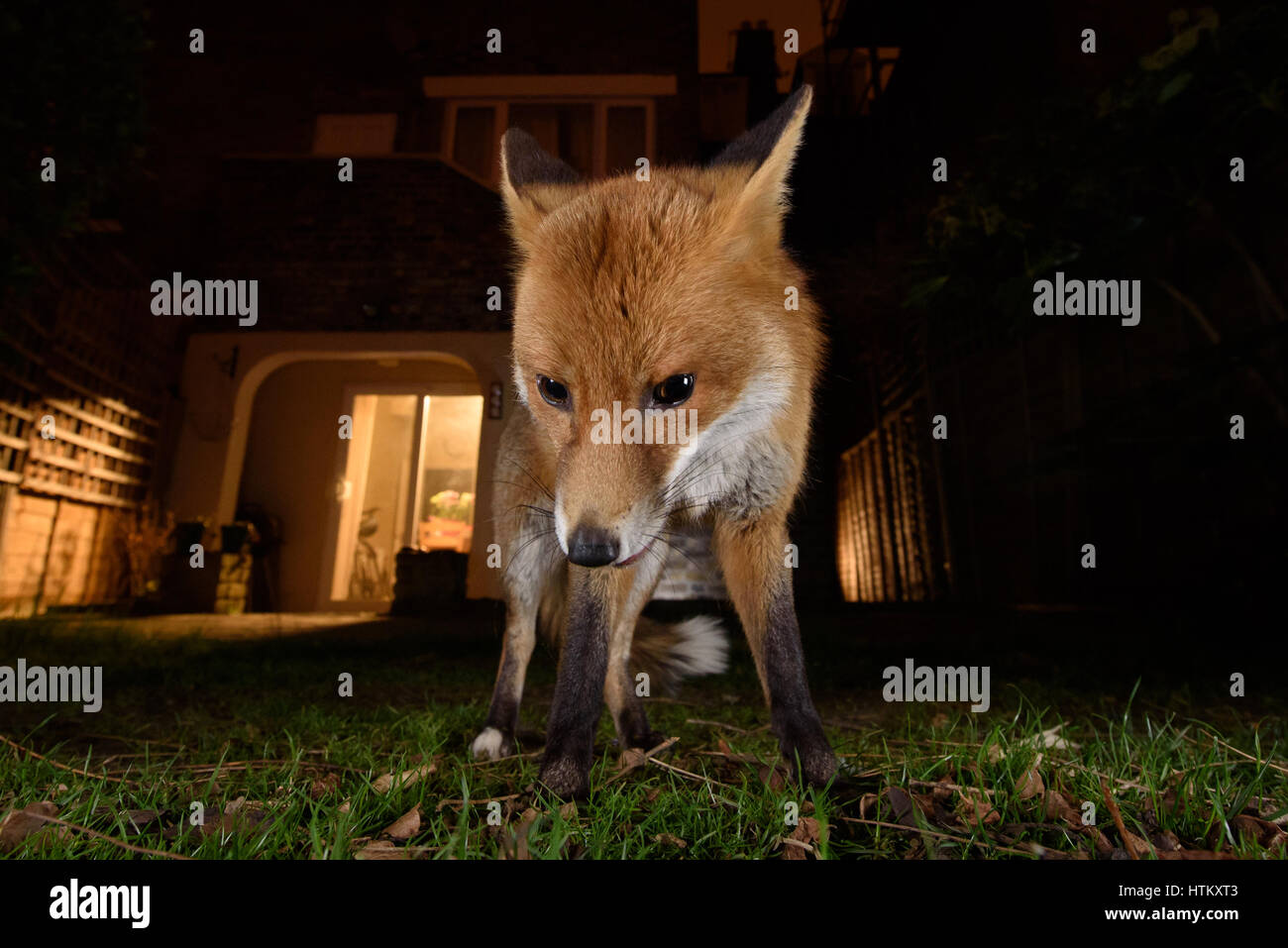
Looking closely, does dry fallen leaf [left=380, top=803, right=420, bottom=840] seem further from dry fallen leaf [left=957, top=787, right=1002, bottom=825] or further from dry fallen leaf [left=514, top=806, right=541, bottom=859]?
dry fallen leaf [left=957, top=787, right=1002, bottom=825]

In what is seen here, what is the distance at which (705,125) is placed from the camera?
968 cm

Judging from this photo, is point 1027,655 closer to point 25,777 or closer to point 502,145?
point 502,145

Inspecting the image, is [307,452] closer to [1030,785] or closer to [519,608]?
[519,608]

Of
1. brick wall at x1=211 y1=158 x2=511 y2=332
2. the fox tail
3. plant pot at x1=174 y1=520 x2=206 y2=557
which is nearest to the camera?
the fox tail

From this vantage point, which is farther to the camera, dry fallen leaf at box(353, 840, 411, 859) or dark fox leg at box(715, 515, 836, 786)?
dark fox leg at box(715, 515, 836, 786)

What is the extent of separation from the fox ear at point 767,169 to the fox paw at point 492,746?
1.47m

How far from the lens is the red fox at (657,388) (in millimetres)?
→ 1411

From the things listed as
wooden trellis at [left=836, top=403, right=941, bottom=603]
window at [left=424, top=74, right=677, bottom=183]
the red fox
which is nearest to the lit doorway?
window at [left=424, top=74, right=677, bottom=183]

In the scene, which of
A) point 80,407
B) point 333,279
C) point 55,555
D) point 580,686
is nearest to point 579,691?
point 580,686

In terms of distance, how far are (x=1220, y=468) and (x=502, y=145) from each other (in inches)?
135

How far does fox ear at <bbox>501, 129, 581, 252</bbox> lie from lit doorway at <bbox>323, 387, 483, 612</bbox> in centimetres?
703

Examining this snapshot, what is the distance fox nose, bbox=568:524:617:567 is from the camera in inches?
48.1

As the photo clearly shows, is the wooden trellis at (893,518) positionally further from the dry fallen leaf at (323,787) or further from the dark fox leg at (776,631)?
the dry fallen leaf at (323,787)

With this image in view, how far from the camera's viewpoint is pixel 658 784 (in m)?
1.54
